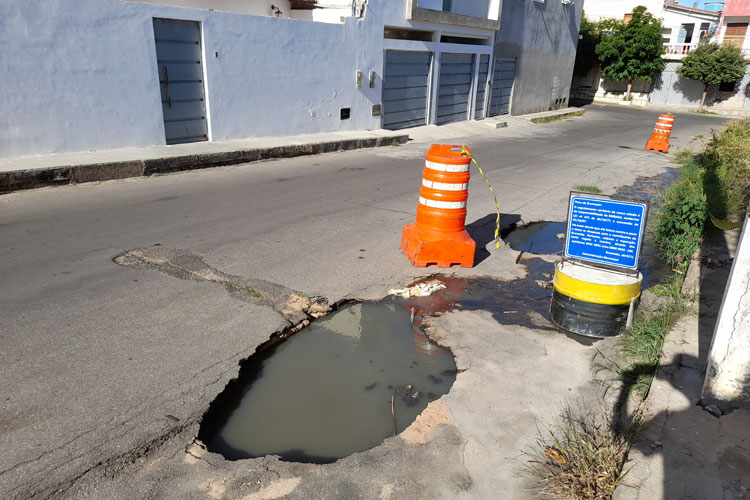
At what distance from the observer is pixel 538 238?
747 cm

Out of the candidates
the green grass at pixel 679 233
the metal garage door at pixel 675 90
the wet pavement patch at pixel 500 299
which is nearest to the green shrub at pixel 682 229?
the green grass at pixel 679 233

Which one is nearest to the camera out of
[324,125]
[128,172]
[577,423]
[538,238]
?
[577,423]

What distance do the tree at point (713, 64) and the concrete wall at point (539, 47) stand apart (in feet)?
41.4

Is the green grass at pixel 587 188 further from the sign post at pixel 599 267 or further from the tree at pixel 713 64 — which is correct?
the tree at pixel 713 64

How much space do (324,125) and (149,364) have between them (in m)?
12.5

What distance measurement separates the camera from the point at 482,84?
75.8 ft

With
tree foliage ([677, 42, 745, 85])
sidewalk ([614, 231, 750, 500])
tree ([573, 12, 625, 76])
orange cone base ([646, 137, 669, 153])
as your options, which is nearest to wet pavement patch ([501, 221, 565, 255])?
sidewalk ([614, 231, 750, 500])

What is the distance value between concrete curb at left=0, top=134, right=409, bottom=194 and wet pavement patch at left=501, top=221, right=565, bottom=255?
636 cm

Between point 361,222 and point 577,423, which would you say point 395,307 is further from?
point 361,222

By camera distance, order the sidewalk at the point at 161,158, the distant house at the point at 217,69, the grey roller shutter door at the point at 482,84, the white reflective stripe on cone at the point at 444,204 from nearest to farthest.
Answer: the white reflective stripe on cone at the point at 444,204 < the sidewalk at the point at 161,158 < the distant house at the point at 217,69 < the grey roller shutter door at the point at 482,84

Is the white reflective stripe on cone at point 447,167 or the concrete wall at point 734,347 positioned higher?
the white reflective stripe on cone at point 447,167

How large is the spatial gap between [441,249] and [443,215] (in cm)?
38

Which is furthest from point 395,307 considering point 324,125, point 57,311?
point 324,125

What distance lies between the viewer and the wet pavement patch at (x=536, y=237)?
22.9 ft
